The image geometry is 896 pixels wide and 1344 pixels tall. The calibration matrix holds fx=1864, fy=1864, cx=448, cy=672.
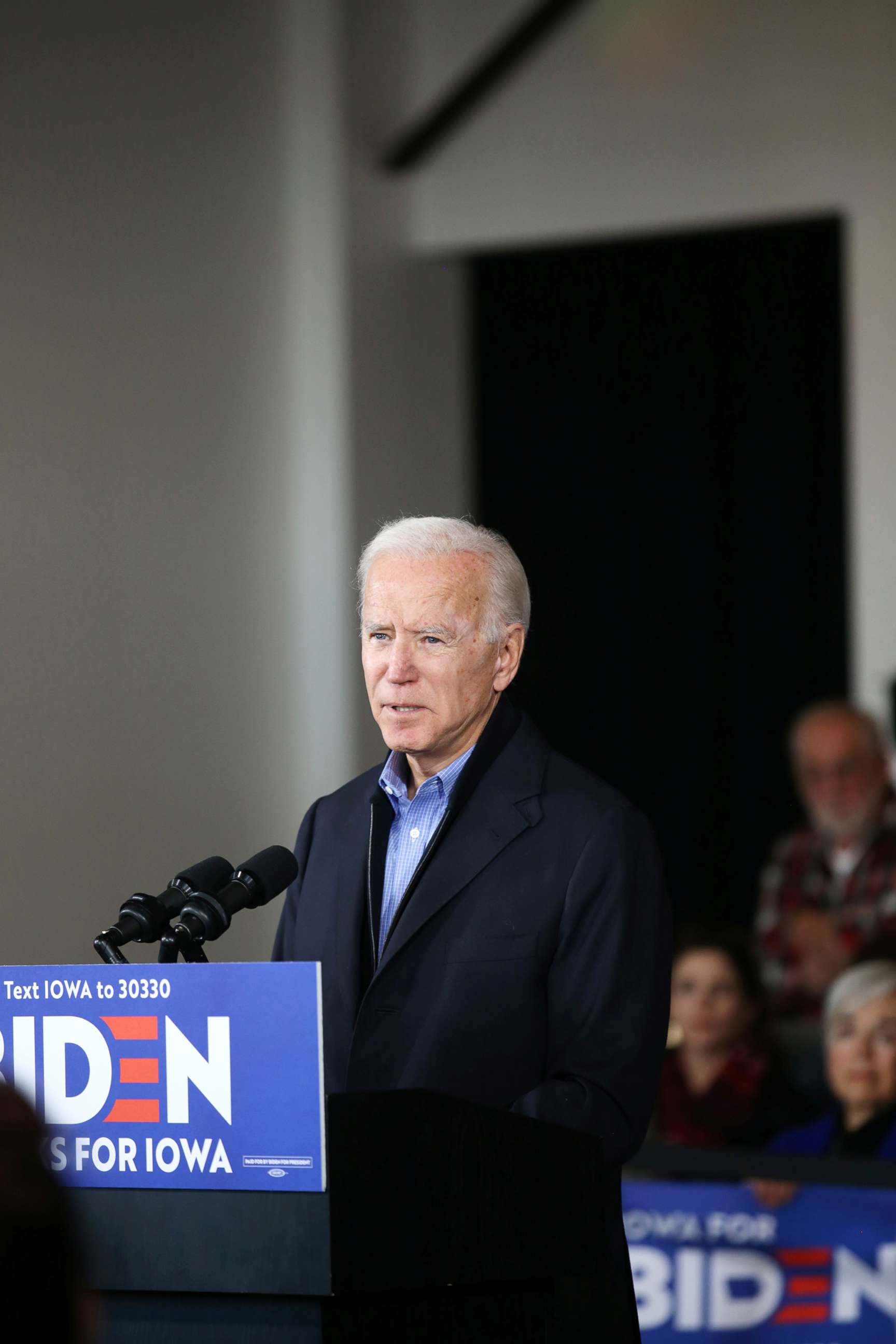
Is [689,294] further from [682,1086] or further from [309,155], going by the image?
[682,1086]

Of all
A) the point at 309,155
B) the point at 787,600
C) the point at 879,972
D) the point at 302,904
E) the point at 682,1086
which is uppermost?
the point at 309,155

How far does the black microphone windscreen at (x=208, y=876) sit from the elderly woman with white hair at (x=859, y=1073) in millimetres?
2152

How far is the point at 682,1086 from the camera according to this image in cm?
424

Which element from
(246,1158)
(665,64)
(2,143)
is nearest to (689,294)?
(665,64)

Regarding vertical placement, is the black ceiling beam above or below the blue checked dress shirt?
above

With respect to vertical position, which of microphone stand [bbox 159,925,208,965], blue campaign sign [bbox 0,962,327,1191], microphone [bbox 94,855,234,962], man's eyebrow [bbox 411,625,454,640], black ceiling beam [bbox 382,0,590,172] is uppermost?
black ceiling beam [bbox 382,0,590,172]


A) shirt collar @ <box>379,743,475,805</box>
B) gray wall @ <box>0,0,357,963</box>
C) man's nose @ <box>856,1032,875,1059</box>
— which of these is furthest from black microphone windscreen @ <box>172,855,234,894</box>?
gray wall @ <box>0,0,357,963</box>

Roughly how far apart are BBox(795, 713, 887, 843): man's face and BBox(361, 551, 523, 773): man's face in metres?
3.32

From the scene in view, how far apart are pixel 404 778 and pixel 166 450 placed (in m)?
3.37

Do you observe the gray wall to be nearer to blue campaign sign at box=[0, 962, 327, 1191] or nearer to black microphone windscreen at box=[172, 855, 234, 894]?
black microphone windscreen at box=[172, 855, 234, 894]

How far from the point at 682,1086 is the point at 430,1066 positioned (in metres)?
2.58

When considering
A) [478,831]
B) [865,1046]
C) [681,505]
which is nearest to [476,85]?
[681,505]

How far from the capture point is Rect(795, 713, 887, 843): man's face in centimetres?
506

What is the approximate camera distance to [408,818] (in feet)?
6.52
